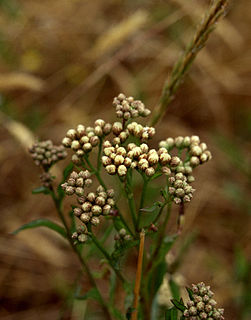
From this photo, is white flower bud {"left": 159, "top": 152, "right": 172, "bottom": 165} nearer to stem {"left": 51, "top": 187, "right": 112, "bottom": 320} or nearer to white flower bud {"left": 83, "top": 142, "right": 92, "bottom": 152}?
white flower bud {"left": 83, "top": 142, "right": 92, "bottom": 152}

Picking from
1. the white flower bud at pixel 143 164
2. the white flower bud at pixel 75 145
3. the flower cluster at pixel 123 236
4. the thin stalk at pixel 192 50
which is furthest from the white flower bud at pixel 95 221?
the thin stalk at pixel 192 50

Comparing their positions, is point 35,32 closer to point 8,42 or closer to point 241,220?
point 8,42

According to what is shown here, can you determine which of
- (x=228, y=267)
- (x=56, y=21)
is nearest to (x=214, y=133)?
(x=228, y=267)

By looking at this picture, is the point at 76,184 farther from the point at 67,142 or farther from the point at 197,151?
the point at 197,151

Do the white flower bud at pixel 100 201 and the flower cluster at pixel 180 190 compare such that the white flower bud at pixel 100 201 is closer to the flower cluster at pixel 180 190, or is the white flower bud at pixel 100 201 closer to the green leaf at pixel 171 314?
the flower cluster at pixel 180 190

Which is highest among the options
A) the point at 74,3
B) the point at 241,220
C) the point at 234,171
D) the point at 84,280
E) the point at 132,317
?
the point at 74,3
